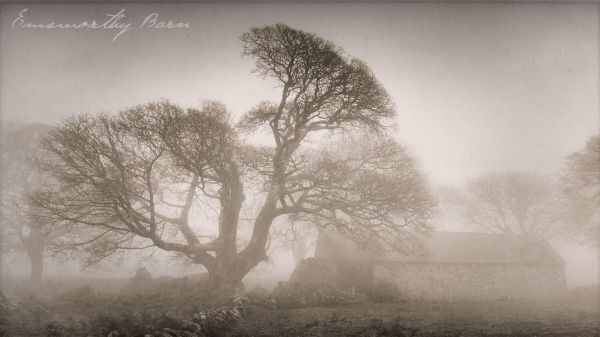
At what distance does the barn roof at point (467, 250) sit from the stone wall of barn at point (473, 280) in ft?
1.48

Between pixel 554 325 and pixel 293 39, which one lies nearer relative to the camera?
pixel 554 325

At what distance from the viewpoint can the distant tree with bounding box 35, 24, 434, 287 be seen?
38.7 feet

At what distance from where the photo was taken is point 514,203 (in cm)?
3234

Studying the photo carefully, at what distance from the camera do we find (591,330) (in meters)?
9.43

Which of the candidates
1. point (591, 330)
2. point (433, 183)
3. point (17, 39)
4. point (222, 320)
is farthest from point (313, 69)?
point (433, 183)

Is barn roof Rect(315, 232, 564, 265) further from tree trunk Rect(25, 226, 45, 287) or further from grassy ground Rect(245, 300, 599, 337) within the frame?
tree trunk Rect(25, 226, 45, 287)

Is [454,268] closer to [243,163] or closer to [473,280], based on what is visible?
[473,280]

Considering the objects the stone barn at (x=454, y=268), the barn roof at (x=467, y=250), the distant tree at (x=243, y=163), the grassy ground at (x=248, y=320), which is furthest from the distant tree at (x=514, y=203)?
the distant tree at (x=243, y=163)

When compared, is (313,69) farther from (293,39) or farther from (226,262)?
(226,262)

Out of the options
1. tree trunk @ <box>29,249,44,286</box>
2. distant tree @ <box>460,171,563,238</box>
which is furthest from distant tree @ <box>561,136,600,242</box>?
tree trunk @ <box>29,249,44,286</box>

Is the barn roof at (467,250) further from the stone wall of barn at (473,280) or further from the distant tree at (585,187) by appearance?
the distant tree at (585,187)

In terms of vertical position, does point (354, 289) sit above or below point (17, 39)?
below

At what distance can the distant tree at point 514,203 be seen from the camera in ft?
103

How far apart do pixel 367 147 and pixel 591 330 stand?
951cm
